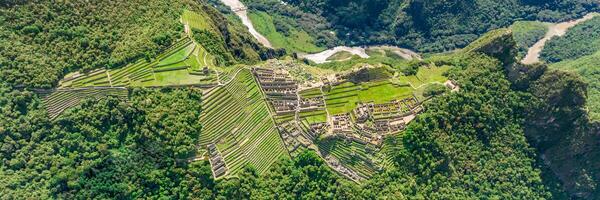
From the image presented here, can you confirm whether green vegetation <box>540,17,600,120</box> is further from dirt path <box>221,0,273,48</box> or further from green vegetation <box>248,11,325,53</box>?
dirt path <box>221,0,273,48</box>

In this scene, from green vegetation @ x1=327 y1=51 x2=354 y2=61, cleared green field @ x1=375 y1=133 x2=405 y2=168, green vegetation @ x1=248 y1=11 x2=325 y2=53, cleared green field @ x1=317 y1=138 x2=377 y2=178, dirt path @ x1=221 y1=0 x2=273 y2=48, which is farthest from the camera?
green vegetation @ x1=248 y1=11 x2=325 y2=53

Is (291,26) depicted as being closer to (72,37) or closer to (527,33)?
(527,33)

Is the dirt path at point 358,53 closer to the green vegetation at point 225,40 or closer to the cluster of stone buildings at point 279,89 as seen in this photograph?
the green vegetation at point 225,40

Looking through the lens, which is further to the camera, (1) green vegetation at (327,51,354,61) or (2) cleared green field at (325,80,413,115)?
(1) green vegetation at (327,51,354,61)

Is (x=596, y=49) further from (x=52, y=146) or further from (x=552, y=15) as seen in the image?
(x=52, y=146)

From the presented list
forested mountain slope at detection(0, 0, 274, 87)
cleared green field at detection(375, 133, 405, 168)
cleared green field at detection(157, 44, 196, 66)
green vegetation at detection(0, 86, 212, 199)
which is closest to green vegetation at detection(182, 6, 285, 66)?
forested mountain slope at detection(0, 0, 274, 87)

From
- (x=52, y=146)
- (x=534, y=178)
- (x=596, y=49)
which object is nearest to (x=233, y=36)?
(x=52, y=146)
